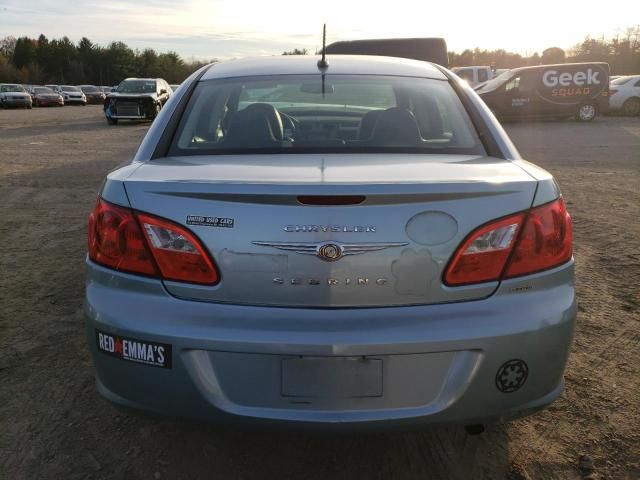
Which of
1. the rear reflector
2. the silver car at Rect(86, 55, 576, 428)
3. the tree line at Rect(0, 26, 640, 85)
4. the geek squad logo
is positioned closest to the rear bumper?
→ the silver car at Rect(86, 55, 576, 428)

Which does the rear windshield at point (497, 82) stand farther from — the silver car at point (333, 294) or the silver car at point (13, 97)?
the silver car at point (13, 97)

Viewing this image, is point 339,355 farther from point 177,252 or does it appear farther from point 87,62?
point 87,62

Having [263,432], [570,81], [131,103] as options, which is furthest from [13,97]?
[263,432]

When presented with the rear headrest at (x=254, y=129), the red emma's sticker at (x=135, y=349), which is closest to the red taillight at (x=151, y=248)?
the red emma's sticker at (x=135, y=349)

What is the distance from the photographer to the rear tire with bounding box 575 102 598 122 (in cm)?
2002

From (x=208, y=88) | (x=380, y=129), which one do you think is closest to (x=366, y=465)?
(x=380, y=129)

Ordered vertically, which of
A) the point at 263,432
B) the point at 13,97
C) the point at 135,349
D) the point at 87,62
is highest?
the point at 87,62

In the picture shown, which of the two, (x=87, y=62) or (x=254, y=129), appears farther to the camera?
(x=87, y=62)

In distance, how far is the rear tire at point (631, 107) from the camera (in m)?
22.5

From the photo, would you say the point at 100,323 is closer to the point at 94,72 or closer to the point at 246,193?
the point at 246,193

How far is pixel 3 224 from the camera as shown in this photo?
19.7ft

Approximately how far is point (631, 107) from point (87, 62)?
96650mm

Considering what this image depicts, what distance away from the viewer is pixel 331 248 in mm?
1792

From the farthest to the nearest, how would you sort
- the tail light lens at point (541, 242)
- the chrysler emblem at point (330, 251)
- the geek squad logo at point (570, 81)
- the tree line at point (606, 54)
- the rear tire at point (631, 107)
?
1. the tree line at point (606, 54)
2. the rear tire at point (631, 107)
3. the geek squad logo at point (570, 81)
4. the tail light lens at point (541, 242)
5. the chrysler emblem at point (330, 251)
